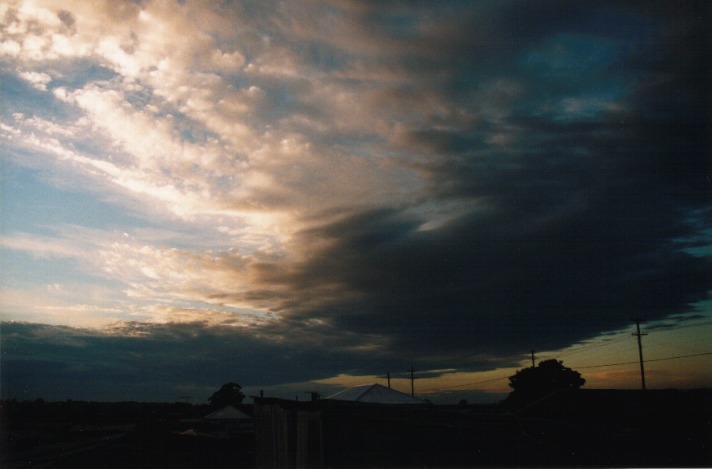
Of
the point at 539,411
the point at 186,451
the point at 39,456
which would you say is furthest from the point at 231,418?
the point at 539,411

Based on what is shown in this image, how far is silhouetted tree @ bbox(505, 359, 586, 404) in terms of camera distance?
53625 mm

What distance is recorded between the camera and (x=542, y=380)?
54031 millimetres

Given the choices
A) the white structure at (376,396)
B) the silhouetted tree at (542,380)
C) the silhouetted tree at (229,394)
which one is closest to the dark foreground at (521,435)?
the white structure at (376,396)

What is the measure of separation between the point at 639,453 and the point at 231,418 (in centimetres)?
5243

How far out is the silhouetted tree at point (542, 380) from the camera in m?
53.6

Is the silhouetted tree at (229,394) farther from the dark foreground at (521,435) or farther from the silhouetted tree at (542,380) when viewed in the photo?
the dark foreground at (521,435)

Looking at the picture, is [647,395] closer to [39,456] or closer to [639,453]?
[639,453]

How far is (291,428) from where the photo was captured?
1600cm

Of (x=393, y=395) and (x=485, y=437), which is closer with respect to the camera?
(x=485, y=437)

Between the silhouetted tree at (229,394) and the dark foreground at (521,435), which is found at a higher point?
the dark foreground at (521,435)

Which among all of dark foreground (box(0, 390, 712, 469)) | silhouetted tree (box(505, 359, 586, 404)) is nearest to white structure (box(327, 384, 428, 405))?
dark foreground (box(0, 390, 712, 469))

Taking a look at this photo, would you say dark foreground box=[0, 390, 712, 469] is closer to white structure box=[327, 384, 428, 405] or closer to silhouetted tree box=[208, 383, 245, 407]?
white structure box=[327, 384, 428, 405]

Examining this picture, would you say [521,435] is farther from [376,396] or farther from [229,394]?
[229,394]

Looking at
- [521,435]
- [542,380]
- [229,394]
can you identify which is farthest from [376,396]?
[229,394]
